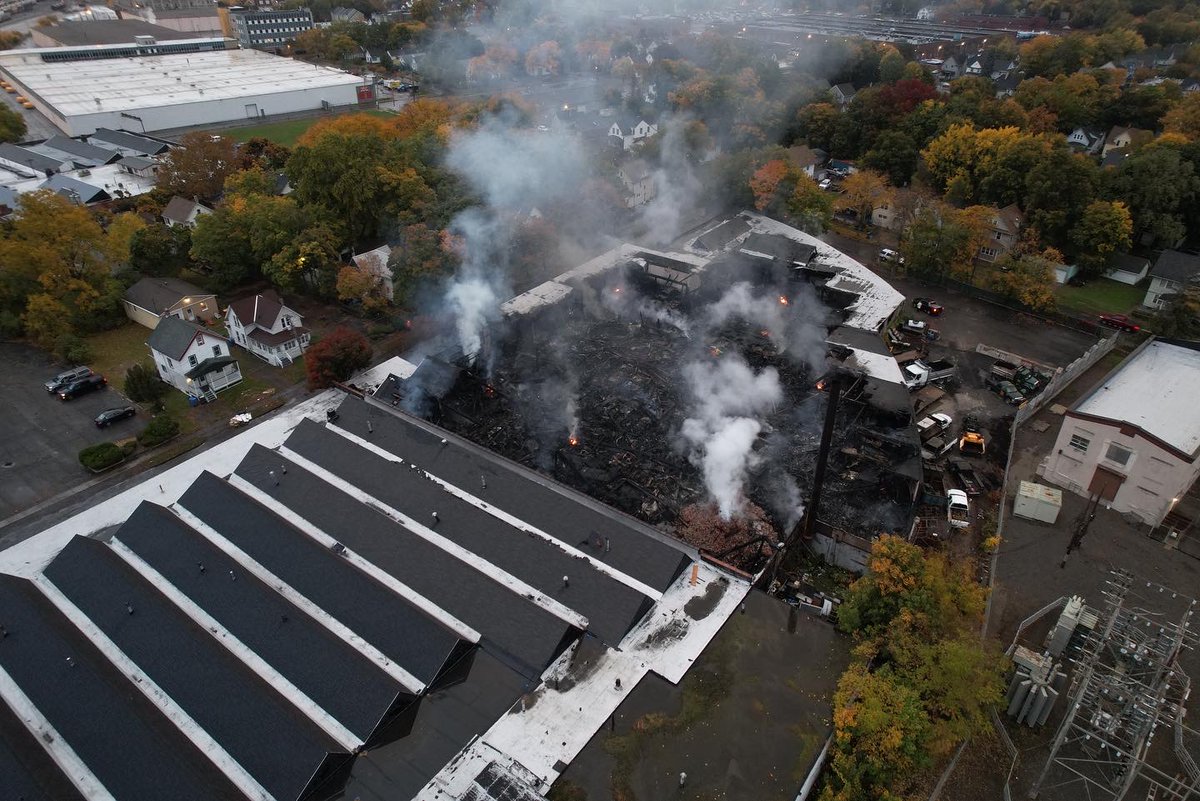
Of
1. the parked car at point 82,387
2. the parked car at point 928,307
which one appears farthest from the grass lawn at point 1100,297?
the parked car at point 82,387

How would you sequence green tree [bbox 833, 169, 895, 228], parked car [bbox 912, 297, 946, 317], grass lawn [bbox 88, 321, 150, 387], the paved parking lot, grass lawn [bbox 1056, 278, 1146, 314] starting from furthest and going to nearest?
green tree [bbox 833, 169, 895, 228], grass lawn [bbox 1056, 278, 1146, 314], parked car [bbox 912, 297, 946, 317], grass lawn [bbox 88, 321, 150, 387], the paved parking lot

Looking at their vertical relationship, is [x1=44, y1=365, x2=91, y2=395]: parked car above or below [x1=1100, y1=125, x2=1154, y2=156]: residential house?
below

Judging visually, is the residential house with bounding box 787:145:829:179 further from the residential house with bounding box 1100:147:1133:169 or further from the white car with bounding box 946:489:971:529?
the white car with bounding box 946:489:971:529

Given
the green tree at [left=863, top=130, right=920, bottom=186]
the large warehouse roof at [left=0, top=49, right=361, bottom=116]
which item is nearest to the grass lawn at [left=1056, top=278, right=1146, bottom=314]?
the green tree at [left=863, top=130, right=920, bottom=186]

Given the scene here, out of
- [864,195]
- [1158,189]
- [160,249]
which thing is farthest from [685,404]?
[1158,189]

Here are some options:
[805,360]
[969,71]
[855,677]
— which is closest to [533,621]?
[855,677]

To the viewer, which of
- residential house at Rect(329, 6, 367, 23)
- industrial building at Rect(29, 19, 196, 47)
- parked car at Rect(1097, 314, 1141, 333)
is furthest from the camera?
residential house at Rect(329, 6, 367, 23)

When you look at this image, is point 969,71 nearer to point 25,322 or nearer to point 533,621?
point 533,621
